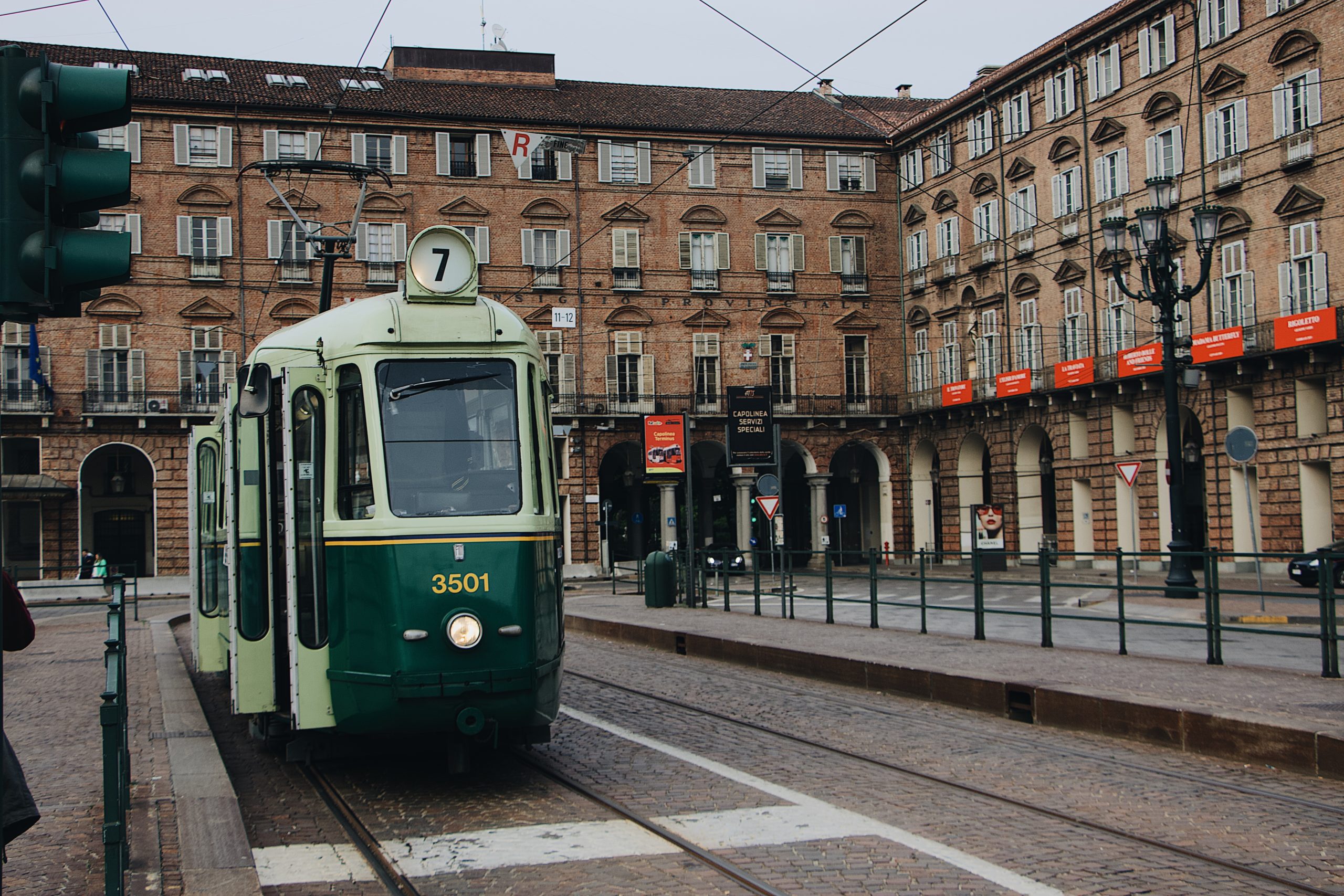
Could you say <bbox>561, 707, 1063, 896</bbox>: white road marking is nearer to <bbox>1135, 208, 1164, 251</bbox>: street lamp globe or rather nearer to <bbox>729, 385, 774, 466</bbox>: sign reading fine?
<bbox>1135, 208, 1164, 251</bbox>: street lamp globe

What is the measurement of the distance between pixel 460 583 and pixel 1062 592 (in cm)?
876

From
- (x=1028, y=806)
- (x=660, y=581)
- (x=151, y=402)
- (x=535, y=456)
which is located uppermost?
(x=151, y=402)

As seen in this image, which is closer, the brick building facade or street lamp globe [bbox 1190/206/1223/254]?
street lamp globe [bbox 1190/206/1223/254]

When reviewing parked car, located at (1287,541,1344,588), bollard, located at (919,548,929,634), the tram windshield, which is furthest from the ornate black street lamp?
the tram windshield

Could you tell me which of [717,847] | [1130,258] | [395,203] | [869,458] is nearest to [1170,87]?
[1130,258]

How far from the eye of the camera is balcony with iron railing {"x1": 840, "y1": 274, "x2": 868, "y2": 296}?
5384 centimetres

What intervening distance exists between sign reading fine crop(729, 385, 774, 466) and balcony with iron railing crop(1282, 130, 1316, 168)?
52.0 feet

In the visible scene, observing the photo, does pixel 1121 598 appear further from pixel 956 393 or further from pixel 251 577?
pixel 956 393

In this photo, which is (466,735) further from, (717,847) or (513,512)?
(717,847)

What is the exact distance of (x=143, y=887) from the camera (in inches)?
229

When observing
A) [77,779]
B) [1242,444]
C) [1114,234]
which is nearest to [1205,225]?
[1114,234]

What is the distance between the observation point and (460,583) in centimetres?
773

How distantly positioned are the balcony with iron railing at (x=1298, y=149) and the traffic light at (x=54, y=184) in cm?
3401

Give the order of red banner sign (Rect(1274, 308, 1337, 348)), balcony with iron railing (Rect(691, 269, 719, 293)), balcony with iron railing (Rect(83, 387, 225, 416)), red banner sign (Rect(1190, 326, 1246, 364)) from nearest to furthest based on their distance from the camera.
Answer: red banner sign (Rect(1274, 308, 1337, 348))
red banner sign (Rect(1190, 326, 1246, 364))
balcony with iron railing (Rect(83, 387, 225, 416))
balcony with iron railing (Rect(691, 269, 719, 293))
